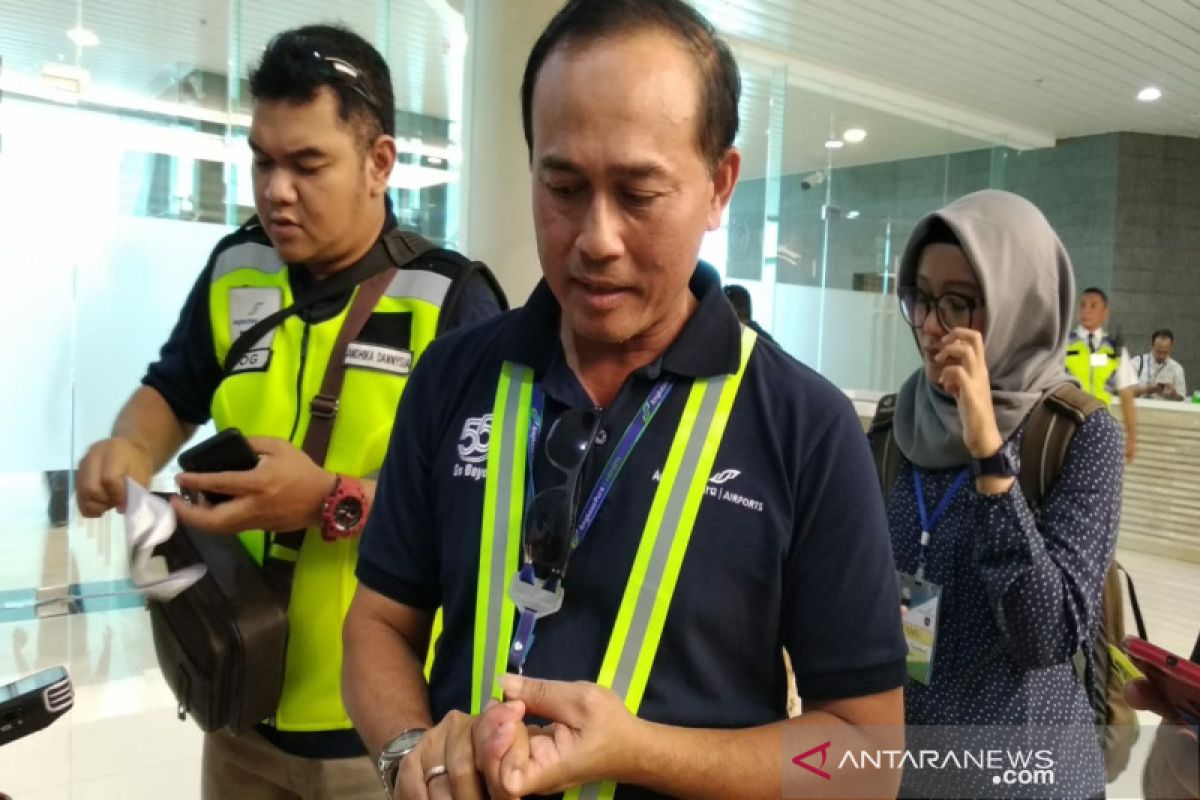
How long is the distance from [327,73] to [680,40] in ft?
2.54

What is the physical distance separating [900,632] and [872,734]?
11 cm

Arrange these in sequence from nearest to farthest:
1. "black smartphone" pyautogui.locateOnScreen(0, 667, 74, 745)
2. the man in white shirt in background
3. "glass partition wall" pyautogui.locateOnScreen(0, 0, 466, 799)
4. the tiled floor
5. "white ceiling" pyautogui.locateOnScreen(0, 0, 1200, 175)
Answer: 1. "black smartphone" pyautogui.locateOnScreen(0, 667, 74, 745)
2. the tiled floor
3. "glass partition wall" pyautogui.locateOnScreen(0, 0, 466, 799)
4. "white ceiling" pyautogui.locateOnScreen(0, 0, 1200, 175)
5. the man in white shirt in background

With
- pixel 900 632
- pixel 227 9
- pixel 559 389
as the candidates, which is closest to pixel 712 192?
pixel 559 389

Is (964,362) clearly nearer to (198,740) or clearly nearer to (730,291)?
(730,291)

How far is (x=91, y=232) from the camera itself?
182 inches

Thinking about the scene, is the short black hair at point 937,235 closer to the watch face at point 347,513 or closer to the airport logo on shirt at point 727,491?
the airport logo on shirt at point 727,491

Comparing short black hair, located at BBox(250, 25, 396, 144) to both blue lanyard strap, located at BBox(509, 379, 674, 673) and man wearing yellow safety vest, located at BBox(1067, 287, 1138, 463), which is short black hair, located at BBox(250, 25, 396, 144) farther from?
man wearing yellow safety vest, located at BBox(1067, 287, 1138, 463)

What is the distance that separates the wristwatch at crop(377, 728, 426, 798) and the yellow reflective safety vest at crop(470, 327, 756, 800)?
7cm

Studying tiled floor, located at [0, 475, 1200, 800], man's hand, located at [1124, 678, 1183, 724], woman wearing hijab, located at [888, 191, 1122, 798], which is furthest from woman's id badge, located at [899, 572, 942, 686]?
tiled floor, located at [0, 475, 1200, 800]

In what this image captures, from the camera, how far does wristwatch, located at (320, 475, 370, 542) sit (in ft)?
4.41

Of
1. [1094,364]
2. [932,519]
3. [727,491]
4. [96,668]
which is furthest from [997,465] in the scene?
[1094,364]

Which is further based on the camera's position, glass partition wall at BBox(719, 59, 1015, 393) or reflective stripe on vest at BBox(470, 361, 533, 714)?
glass partition wall at BBox(719, 59, 1015, 393)

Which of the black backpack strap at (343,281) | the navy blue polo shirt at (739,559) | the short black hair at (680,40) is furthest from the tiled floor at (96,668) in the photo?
the short black hair at (680,40)

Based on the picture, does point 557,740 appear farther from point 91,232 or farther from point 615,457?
point 91,232
